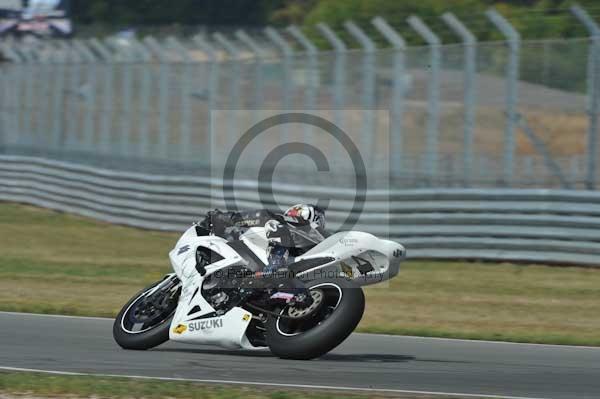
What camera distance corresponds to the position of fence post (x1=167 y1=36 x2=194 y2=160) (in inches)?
840

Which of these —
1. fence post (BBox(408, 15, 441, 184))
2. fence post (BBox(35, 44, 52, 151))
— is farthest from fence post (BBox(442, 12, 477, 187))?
fence post (BBox(35, 44, 52, 151))

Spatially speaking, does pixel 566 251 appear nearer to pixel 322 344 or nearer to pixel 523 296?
pixel 523 296

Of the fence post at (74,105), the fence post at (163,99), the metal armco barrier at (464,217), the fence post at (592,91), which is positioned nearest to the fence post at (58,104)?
the fence post at (74,105)

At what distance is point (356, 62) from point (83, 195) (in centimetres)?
765

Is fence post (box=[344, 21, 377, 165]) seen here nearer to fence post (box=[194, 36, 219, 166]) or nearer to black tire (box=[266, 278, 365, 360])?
fence post (box=[194, 36, 219, 166])

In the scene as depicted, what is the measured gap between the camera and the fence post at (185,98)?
70.0 feet

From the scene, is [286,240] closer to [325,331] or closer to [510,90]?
[325,331]

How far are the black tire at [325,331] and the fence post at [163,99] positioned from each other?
1393 centimetres

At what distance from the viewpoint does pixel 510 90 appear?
603 inches

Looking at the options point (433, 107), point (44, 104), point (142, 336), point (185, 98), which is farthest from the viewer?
point (44, 104)

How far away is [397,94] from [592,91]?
3.15 m

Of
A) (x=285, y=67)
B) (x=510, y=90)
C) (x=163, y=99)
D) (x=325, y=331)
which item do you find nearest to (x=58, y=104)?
(x=163, y=99)

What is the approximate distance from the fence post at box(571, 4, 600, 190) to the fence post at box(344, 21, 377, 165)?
3.49 metres

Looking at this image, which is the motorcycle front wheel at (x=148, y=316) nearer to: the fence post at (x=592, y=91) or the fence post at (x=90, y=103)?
the fence post at (x=592, y=91)
